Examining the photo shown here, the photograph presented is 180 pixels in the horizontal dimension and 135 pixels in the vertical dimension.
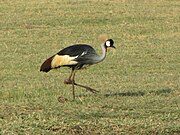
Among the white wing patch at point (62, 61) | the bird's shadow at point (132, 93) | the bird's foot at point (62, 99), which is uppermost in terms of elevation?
the white wing patch at point (62, 61)

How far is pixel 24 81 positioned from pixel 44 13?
9013 mm

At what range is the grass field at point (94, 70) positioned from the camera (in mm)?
7473

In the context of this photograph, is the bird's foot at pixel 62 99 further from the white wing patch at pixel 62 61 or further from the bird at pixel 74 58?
the white wing patch at pixel 62 61

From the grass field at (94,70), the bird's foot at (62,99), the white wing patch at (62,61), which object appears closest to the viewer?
the grass field at (94,70)

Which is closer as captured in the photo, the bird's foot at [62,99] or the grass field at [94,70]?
the grass field at [94,70]

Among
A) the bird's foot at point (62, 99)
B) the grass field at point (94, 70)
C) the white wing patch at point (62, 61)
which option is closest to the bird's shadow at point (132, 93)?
the grass field at point (94, 70)

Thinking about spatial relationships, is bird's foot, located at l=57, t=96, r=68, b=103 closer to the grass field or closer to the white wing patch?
the grass field

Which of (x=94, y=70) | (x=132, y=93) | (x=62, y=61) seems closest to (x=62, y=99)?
(x=62, y=61)

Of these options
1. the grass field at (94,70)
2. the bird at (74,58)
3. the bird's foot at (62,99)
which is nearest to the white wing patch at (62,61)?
the bird at (74,58)

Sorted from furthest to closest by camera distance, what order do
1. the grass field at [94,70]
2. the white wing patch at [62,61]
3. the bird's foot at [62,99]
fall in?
the white wing patch at [62,61] → the bird's foot at [62,99] → the grass field at [94,70]

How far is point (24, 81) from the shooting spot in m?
11.5

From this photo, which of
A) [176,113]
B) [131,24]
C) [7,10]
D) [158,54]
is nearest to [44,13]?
[7,10]

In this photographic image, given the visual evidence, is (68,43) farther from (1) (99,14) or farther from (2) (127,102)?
(2) (127,102)

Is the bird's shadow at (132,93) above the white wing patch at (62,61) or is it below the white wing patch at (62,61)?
below
